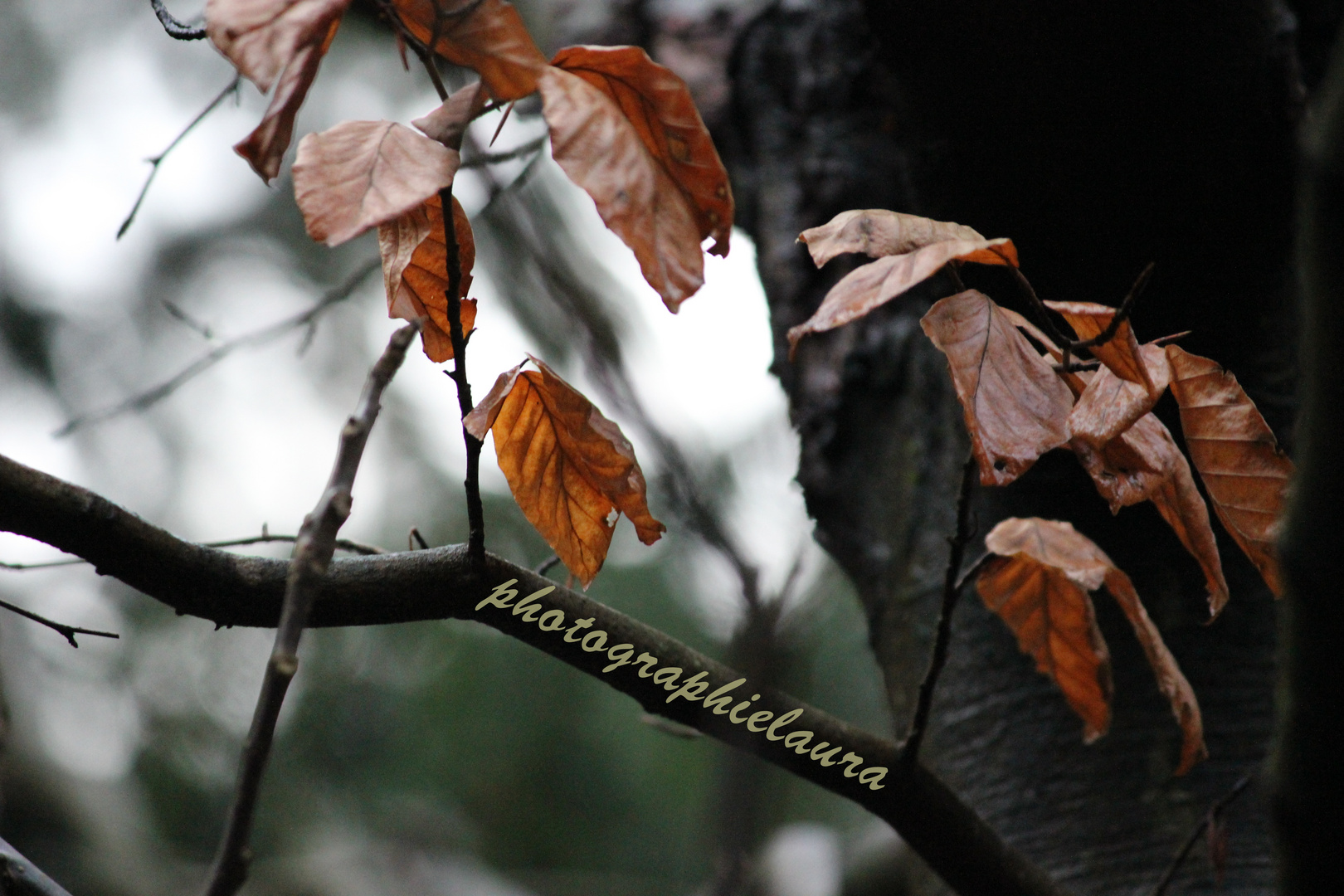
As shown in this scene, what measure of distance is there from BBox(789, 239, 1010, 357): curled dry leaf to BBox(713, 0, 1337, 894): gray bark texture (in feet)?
1.12

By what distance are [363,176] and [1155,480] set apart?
358 mm

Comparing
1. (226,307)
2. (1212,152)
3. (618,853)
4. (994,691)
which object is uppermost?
(226,307)

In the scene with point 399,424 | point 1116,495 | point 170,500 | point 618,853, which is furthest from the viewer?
point 618,853

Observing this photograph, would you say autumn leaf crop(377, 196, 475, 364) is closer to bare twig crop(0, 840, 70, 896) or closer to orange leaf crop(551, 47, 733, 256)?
orange leaf crop(551, 47, 733, 256)

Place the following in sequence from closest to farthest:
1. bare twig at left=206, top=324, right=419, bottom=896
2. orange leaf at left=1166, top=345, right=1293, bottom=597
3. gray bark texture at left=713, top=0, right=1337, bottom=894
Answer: bare twig at left=206, top=324, right=419, bottom=896 < orange leaf at left=1166, top=345, right=1293, bottom=597 < gray bark texture at left=713, top=0, right=1337, bottom=894

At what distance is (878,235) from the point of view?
42 centimetres

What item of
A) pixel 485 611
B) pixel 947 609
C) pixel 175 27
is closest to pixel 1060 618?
pixel 947 609

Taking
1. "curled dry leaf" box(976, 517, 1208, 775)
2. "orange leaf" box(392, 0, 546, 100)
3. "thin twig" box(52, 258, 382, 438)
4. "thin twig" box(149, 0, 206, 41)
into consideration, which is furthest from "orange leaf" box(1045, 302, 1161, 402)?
"thin twig" box(52, 258, 382, 438)

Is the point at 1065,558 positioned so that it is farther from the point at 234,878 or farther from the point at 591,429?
the point at 234,878

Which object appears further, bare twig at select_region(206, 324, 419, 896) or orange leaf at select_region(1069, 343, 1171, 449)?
orange leaf at select_region(1069, 343, 1171, 449)

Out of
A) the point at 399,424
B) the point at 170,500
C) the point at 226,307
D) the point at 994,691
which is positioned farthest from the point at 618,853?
the point at 994,691

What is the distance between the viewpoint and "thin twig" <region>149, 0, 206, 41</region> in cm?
50

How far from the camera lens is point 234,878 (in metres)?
0.25

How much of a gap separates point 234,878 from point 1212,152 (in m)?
0.78
